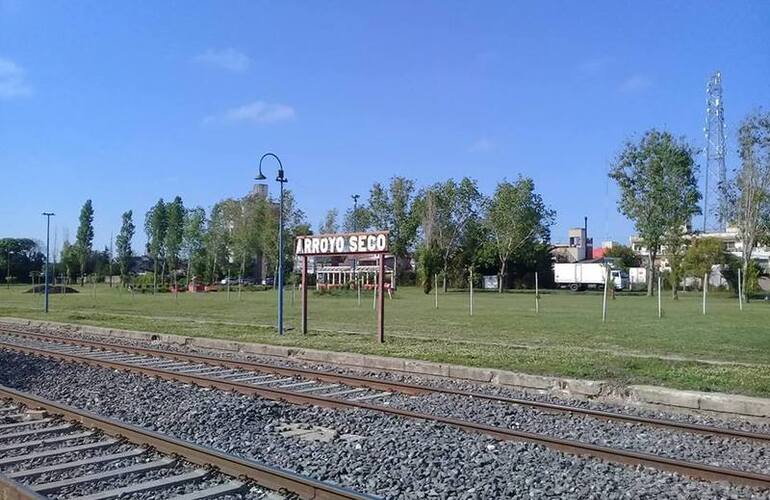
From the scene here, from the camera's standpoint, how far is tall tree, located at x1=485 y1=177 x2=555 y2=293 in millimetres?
82938

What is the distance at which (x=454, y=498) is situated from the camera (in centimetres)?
659

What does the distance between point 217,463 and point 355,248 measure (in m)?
12.8

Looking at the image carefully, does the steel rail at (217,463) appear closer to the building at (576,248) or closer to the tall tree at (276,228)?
the tall tree at (276,228)

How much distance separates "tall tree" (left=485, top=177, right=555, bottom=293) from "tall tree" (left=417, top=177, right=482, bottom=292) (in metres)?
2.56

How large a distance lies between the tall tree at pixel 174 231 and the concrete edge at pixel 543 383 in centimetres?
8336

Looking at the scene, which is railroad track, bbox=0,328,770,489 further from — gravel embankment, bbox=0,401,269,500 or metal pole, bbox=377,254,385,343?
metal pole, bbox=377,254,385,343

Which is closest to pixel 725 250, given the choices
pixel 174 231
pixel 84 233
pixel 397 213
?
pixel 397 213

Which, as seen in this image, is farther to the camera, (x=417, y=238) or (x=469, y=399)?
(x=417, y=238)

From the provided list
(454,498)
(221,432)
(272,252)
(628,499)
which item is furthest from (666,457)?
(272,252)

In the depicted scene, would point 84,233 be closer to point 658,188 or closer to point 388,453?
point 658,188

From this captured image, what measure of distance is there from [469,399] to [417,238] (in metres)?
78.4

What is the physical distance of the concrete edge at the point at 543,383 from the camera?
10969 millimetres

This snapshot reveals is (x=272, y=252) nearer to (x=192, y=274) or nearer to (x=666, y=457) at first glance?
(x=192, y=274)

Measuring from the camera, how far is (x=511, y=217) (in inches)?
3260
